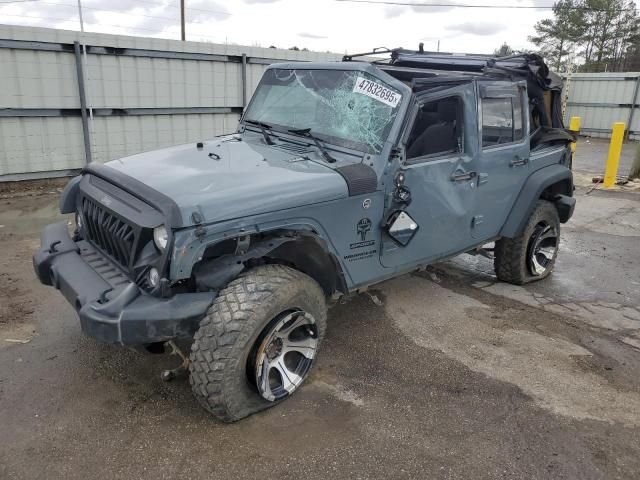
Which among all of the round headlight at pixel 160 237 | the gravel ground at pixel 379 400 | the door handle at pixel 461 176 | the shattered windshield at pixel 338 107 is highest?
the shattered windshield at pixel 338 107

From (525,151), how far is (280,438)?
3386 mm

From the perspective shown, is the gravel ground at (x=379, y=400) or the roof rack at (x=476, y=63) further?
the roof rack at (x=476, y=63)

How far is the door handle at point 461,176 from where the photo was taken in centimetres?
405

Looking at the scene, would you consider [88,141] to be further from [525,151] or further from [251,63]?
[525,151]

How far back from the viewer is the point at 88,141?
8.76 metres

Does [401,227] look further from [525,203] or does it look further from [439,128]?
[525,203]

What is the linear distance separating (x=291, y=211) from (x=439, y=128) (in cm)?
164

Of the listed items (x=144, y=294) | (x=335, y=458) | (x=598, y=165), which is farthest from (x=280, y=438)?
(x=598, y=165)

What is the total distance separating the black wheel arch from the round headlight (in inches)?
9.9

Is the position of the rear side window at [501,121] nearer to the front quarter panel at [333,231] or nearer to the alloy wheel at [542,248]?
the alloy wheel at [542,248]

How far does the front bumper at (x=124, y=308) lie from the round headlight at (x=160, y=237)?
0.26m

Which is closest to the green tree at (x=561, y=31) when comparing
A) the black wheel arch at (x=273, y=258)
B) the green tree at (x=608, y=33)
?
the green tree at (x=608, y=33)

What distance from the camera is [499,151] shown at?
14.7ft

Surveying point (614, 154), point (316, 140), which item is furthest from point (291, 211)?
point (614, 154)
